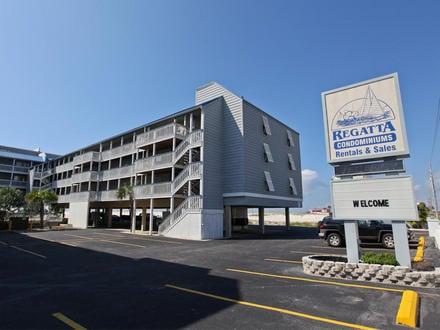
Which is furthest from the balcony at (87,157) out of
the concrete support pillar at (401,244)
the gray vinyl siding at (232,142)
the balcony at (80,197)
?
the concrete support pillar at (401,244)

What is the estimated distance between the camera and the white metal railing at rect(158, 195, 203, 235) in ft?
69.2

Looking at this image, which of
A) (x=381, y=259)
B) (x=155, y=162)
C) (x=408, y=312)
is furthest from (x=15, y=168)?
(x=408, y=312)

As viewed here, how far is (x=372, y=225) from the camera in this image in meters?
15.1

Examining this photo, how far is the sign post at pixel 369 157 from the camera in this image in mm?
8305

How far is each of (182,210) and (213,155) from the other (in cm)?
527

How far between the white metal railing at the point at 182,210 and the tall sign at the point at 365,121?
13.1 meters

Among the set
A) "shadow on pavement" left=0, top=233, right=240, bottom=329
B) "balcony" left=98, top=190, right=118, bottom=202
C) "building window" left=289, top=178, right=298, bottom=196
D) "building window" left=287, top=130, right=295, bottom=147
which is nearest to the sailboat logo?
"shadow on pavement" left=0, top=233, right=240, bottom=329

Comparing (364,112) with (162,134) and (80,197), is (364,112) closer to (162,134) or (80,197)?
(162,134)

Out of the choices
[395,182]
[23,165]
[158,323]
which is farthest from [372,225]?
[23,165]

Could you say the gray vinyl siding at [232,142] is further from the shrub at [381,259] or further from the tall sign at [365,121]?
the shrub at [381,259]

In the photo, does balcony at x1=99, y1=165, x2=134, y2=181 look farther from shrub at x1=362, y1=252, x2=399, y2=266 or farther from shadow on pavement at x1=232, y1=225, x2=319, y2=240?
shrub at x1=362, y1=252, x2=399, y2=266

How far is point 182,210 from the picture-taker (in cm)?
2188

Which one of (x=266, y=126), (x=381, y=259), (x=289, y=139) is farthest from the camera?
(x=289, y=139)

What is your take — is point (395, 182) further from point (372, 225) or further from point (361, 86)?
point (372, 225)
